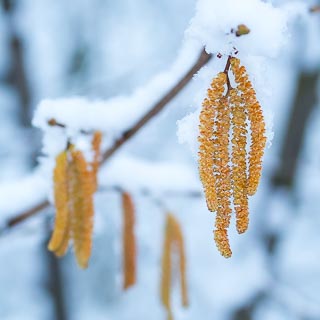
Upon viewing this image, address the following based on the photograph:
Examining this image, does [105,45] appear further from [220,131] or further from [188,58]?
[220,131]

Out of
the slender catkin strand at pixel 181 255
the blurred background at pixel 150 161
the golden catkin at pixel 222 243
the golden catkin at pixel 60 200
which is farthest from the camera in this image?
the blurred background at pixel 150 161

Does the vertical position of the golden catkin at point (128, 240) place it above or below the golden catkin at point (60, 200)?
below

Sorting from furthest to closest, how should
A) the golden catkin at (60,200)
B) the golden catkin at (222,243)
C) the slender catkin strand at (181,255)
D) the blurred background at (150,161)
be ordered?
the blurred background at (150,161), the slender catkin strand at (181,255), the golden catkin at (60,200), the golden catkin at (222,243)

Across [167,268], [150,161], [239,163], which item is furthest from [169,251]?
[150,161]

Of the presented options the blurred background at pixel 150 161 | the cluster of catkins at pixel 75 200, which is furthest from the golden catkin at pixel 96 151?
the blurred background at pixel 150 161

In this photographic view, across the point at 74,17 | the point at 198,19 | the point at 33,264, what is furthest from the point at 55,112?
the point at 33,264

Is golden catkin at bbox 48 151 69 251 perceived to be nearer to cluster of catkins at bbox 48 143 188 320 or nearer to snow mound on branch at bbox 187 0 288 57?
cluster of catkins at bbox 48 143 188 320

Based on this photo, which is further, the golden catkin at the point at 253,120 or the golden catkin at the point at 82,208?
the golden catkin at the point at 82,208

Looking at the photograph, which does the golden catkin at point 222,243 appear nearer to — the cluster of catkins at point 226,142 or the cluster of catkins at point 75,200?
the cluster of catkins at point 226,142
